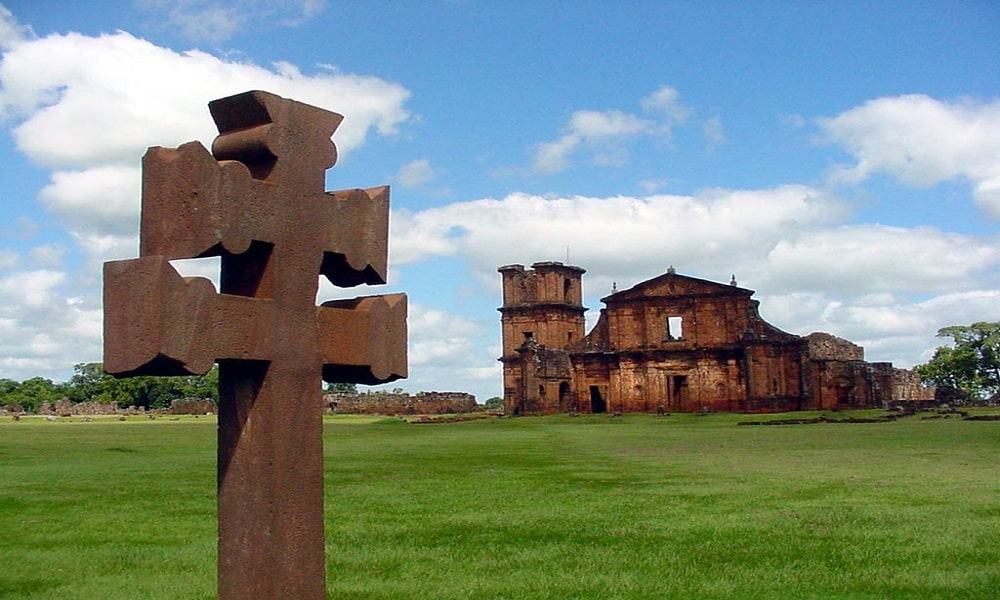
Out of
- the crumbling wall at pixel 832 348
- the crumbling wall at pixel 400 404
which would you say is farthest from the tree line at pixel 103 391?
the crumbling wall at pixel 832 348

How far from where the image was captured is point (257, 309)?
4.14 metres

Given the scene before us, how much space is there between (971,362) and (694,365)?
27.5 m

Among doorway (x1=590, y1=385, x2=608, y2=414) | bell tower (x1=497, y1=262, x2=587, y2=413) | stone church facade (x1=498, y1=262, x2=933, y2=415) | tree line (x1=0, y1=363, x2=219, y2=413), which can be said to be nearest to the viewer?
stone church facade (x1=498, y1=262, x2=933, y2=415)

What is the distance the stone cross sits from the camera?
151 inches

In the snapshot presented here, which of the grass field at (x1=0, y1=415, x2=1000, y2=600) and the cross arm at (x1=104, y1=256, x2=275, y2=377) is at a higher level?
the cross arm at (x1=104, y1=256, x2=275, y2=377)

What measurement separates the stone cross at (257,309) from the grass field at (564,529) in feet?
8.97

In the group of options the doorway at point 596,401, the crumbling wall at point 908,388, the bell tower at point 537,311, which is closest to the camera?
the crumbling wall at point 908,388

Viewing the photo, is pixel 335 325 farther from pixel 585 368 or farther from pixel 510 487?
pixel 585 368

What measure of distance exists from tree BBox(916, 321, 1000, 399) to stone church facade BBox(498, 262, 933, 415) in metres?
11.5

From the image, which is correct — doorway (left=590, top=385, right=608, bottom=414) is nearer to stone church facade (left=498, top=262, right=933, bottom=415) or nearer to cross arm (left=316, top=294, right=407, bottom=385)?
stone church facade (left=498, top=262, right=933, bottom=415)

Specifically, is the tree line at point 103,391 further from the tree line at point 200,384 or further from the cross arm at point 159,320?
the cross arm at point 159,320

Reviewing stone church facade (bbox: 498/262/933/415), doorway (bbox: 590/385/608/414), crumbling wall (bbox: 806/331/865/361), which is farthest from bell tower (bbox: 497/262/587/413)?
crumbling wall (bbox: 806/331/865/361)

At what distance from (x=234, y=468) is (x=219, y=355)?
51 cm

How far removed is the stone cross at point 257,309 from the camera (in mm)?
3834
